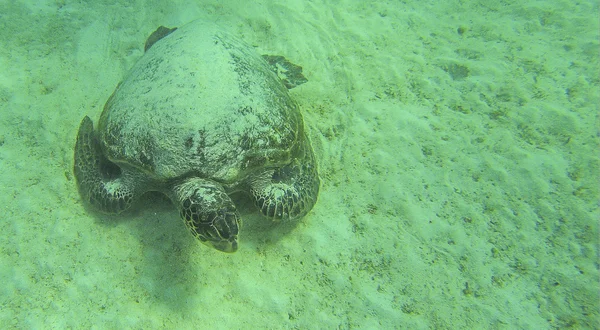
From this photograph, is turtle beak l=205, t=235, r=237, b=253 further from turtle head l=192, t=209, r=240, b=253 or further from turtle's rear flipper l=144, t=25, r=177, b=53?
turtle's rear flipper l=144, t=25, r=177, b=53

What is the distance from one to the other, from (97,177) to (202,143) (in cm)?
119

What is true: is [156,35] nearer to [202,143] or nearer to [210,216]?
[202,143]

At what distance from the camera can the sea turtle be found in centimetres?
245

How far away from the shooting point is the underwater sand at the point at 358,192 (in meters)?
2.46

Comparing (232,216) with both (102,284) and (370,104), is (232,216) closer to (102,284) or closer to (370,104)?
(102,284)

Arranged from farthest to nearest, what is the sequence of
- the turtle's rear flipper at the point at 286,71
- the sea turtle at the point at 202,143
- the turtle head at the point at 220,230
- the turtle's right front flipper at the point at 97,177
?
the turtle's rear flipper at the point at 286,71 < the turtle's right front flipper at the point at 97,177 < the sea turtle at the point at 202,143 < the turtle head at the point at 220,230

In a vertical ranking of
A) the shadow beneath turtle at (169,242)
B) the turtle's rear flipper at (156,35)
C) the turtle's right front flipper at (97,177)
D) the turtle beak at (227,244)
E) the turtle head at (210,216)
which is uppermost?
the turtle's rear flipper at (156,35)

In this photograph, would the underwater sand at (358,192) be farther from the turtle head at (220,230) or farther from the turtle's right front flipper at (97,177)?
the turtle head at (220,230)

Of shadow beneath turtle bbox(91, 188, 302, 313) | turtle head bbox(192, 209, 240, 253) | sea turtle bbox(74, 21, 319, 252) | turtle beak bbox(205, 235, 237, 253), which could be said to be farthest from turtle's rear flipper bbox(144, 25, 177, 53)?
turtle beak bbox(205, 235, 237, 253)

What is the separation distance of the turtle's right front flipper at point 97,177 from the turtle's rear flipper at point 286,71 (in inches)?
78.9

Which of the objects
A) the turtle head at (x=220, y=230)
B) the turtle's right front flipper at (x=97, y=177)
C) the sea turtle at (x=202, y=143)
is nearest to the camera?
the turtle head at (x=220, y=230)

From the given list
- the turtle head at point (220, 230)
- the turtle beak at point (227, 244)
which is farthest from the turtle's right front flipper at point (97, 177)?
the turtle beak at point (227, 244)

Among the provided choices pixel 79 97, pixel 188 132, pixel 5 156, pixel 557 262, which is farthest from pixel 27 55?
pixel 557 262

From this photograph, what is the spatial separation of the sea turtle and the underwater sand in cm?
28
